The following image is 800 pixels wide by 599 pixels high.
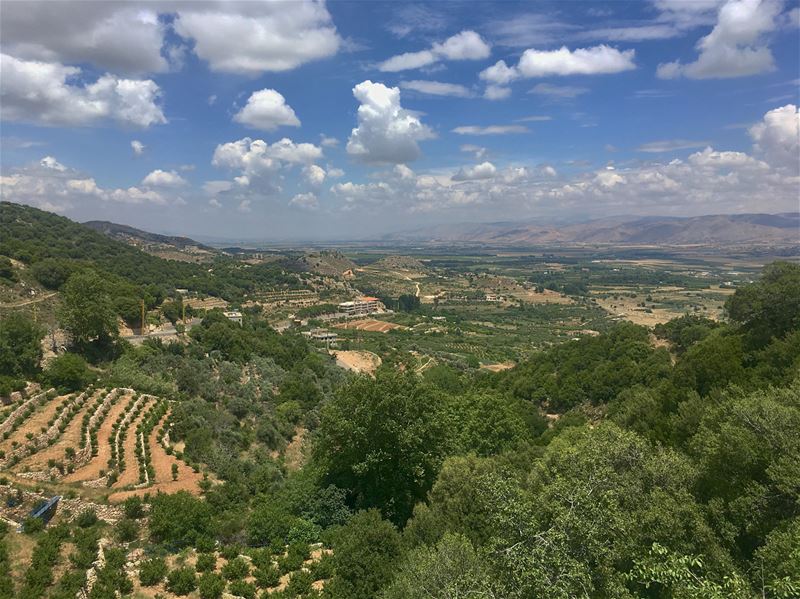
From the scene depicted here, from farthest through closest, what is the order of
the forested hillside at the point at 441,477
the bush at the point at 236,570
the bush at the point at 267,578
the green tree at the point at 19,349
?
the green tree at the point at 19,349
the bush at the point at 236,570
the bush at the point at 267,578
the forested hillside at the point at 441,477

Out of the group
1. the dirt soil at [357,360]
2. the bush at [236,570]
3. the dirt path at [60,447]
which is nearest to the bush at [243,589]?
the bush at [236,570]

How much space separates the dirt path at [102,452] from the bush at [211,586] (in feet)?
33.8

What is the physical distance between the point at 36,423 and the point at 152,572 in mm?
14818

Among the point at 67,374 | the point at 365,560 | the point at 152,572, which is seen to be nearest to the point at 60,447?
the point at 67,374

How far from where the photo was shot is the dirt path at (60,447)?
19969 millimetres

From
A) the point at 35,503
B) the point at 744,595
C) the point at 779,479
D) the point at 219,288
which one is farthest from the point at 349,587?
the point at 219,288

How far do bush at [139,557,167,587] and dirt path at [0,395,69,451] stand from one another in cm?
1224

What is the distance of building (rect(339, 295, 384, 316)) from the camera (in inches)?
4466

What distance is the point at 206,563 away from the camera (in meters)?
13.8

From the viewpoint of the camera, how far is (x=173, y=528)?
15633 millimetres

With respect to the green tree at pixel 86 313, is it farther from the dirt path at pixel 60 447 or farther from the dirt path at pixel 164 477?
the dirt path at pixel 164 477

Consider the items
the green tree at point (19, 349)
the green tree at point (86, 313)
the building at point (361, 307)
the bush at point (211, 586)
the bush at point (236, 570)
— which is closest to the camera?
A: the bush at point (211, 586)

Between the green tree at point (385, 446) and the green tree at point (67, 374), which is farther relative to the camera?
the green tree at point (67, 374)

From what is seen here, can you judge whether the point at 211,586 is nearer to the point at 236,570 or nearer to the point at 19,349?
the point at 236,570
